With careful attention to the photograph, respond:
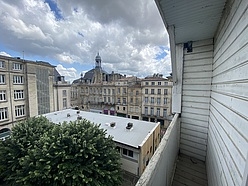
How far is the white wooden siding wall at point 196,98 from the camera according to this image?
223 cm

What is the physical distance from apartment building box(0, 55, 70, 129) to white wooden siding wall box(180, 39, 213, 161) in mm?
13341

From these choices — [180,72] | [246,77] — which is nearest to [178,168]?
[180,72]

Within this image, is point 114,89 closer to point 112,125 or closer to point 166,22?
point 112,125

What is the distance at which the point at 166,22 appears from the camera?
1.60 m

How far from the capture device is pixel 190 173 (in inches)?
80.8

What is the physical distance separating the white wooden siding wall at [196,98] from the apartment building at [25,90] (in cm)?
1334

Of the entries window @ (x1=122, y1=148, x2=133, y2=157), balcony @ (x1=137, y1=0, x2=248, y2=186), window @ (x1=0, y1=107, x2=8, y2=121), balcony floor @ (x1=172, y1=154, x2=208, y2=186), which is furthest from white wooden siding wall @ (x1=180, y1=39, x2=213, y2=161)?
window @ (x1=0, y1=107, x2=8, y2=121)

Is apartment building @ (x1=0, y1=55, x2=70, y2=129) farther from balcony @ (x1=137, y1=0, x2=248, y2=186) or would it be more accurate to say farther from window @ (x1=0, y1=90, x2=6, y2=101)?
balcony @ (x1=137, y1=0, x2=248, y2=186)

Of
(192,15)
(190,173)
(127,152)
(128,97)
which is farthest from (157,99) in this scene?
(192,15)

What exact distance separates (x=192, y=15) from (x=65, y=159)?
4.56m

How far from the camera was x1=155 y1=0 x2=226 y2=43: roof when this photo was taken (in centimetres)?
126

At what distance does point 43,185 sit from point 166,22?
207 inches

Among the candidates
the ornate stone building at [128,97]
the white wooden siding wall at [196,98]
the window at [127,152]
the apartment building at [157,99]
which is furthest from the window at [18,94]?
the white wooden siding wall at [196,98]

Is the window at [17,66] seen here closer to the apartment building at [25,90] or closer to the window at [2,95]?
the apartment building at [25,90]
